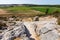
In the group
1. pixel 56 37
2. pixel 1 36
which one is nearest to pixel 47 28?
pixel 56 37

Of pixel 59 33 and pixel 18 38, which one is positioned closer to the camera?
pixel 59 33

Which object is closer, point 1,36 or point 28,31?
point 28,31

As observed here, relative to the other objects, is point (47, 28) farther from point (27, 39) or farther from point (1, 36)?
point (1, 36)

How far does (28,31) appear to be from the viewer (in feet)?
41.7

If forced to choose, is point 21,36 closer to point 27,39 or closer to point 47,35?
point 27,39

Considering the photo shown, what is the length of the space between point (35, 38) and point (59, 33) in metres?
1.42

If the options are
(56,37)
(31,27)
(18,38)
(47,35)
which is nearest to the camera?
(56,37)

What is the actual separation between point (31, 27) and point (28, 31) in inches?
32.2

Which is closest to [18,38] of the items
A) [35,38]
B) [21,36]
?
[21,36]

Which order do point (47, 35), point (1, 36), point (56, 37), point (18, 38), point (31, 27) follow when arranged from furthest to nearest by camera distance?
1. point (1, 36)
2. point (31, 27)
3. point (18, 38)
4. point (47, 35)
5. point (56, 37)

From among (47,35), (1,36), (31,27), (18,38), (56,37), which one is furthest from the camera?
(1,36)

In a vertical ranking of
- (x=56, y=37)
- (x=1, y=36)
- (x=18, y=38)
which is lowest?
(x=1, y=36)

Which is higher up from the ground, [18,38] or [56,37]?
[56,37]

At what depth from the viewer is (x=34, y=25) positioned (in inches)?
538
